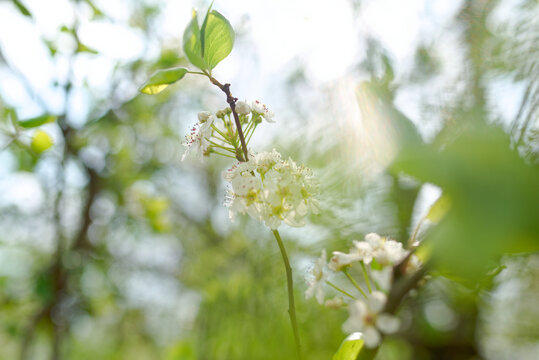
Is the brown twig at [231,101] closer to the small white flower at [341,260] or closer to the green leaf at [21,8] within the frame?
the small white flower at [341,260]

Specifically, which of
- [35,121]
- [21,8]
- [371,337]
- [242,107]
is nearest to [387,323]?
[371,337]

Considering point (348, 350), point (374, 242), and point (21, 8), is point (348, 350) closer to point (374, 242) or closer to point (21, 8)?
point (374, 242)

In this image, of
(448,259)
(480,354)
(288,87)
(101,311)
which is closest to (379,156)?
(448,259)

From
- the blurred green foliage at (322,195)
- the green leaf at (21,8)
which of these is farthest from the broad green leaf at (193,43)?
the green leaf at (21,8)

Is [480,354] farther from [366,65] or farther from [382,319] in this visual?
[382,319]

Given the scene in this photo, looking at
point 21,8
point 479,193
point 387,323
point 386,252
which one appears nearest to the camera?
point 479,193

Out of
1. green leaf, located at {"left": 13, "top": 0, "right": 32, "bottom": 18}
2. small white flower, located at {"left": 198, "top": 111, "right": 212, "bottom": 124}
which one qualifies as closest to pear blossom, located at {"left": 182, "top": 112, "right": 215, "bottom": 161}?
small white flower, located at {"left": 198, "top": 111, "right": 212, "bottom": 124}
